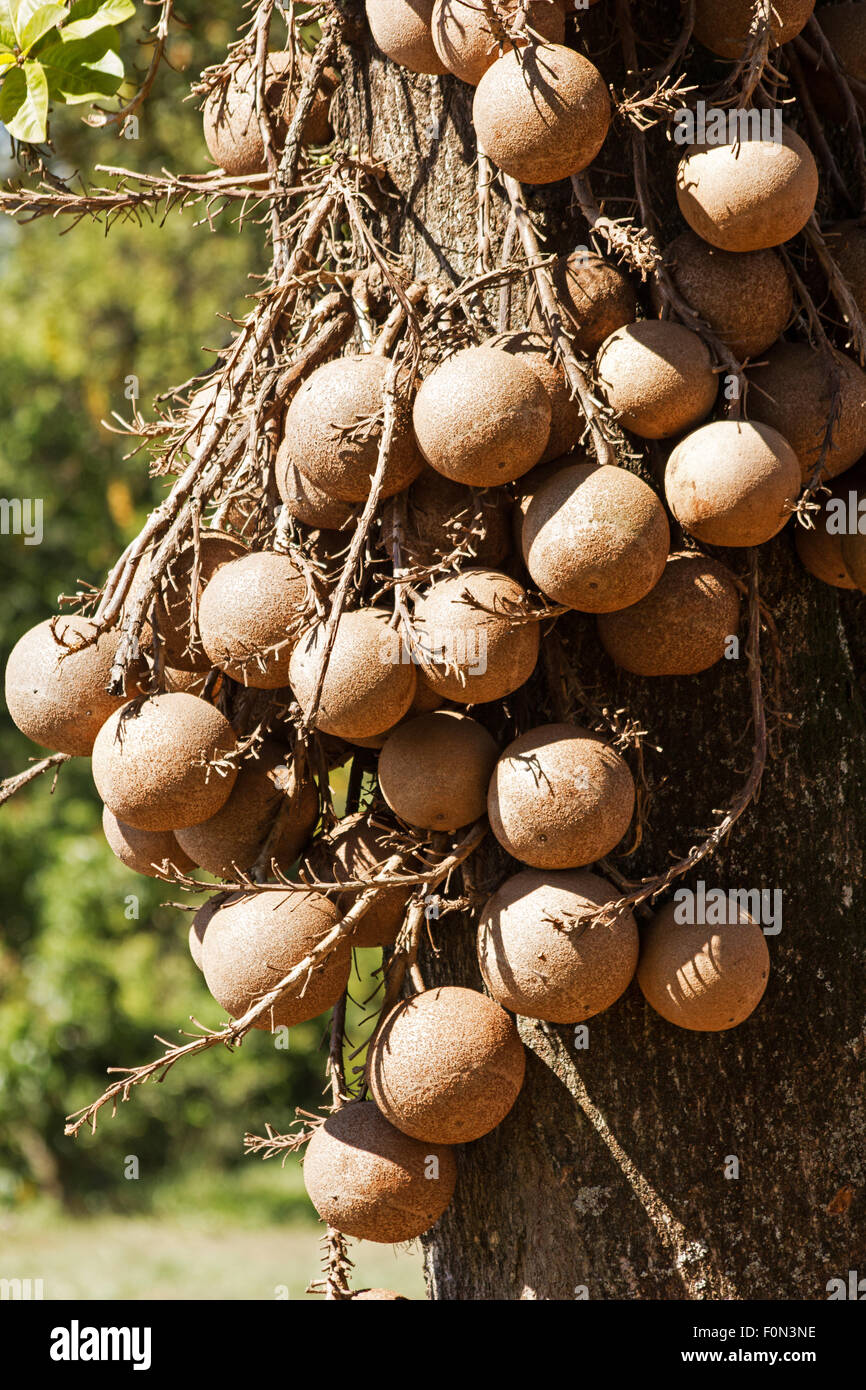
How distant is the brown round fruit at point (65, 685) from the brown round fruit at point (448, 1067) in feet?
1.72

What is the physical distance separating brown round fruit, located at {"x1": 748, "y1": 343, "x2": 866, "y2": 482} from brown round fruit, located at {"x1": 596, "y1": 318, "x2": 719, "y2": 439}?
87 millimetres

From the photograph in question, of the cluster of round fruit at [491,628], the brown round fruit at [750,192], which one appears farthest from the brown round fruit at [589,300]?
the brown round fruit at [750,192]

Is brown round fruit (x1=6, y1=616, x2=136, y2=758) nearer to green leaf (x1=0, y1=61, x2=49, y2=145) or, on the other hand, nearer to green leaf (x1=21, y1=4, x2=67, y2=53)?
green leaf (x1=0, y1=61, x2=49, y2=145)

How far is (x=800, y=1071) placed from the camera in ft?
5.38

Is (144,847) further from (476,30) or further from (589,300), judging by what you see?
(476,30)

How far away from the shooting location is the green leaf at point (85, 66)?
6.20ft

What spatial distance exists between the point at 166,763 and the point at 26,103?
1.02m

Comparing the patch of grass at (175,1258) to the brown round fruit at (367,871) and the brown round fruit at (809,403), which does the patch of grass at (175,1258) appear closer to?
the brown round fruit at (367,871)

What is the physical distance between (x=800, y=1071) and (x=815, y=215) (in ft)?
3.55

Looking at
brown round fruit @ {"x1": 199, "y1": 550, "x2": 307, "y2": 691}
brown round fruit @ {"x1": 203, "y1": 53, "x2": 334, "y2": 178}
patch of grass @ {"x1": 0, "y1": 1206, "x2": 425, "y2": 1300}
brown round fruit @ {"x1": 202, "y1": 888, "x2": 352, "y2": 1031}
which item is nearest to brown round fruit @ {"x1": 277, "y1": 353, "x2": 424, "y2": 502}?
brown round fruit @ {"x1": 199, "y1": 550, "x2": 307, "y2": 691}

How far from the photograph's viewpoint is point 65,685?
164 cm

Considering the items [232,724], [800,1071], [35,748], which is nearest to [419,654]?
[232,724]

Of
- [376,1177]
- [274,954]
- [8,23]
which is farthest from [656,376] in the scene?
[8,23]

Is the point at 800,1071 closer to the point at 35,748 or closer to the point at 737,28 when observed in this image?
the point at 737,28
